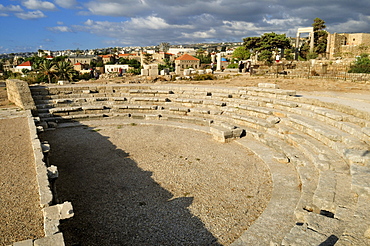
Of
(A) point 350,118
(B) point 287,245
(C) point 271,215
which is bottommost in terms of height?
(C) point 271,215

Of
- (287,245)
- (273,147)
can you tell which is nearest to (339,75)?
(273,147)

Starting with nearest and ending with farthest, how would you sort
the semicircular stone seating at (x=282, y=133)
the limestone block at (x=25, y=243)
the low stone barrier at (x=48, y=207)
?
the limestone block at (x=25, y=243) → the low stone barrier at (x=48, y=207) → the semicircular stone seating at (x=282, y=133)

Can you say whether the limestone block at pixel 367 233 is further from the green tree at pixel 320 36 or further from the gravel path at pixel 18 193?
the green tree at pixel 320 36

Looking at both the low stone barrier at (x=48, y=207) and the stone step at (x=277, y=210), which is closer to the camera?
the low stone barrier at (x=48, y=207)

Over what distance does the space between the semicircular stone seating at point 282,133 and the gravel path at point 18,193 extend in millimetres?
3409

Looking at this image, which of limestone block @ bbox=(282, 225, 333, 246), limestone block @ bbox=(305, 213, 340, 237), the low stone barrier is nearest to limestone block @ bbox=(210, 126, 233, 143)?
limestone block @ bbox=(305, 213, 340, 237)

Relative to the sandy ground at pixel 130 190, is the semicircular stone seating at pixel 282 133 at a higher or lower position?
higher

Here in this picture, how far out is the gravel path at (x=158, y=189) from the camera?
16.4ft

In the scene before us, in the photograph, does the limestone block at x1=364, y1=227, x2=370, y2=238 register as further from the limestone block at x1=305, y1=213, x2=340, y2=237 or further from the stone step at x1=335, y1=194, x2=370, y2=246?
the limestone block at x1=305, y1=213, x2=340, y2=237

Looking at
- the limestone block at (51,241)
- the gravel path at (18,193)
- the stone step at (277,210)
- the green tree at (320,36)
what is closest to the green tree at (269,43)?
the green tree at (320,36)

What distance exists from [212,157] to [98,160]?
12.1ft

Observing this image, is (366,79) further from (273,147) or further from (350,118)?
(273,147)

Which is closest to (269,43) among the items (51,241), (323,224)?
(323,224)

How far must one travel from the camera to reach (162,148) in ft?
Result: 31.2
